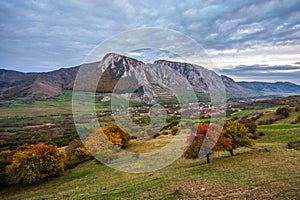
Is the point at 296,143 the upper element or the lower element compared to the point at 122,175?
upper

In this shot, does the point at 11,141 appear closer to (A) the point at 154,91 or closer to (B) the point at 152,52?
(A) the point at 154,91

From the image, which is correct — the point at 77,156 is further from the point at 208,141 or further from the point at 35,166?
the point at 208,141

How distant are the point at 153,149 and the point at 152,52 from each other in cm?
3461

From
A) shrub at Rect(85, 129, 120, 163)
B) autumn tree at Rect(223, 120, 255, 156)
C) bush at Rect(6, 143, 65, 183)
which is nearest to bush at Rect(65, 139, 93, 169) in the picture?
shrub at Rect(85, 129, 120, 163)

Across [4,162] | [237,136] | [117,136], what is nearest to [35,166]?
[4,162]

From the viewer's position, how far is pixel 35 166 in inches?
1609

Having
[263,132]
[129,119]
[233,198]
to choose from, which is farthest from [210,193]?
[263,132]

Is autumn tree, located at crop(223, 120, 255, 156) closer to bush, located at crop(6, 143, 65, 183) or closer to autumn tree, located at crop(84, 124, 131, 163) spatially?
autumn tree, located at crop(84, 124, 131, 163)

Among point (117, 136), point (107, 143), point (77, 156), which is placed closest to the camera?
point (107, 143)

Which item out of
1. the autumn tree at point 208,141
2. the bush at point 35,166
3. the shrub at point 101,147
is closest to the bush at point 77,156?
the shrub at point 101,147

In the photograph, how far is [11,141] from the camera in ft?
344

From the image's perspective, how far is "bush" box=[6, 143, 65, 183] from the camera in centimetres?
4019

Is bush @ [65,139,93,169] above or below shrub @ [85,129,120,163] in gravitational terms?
below

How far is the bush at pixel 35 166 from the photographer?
40.2m
